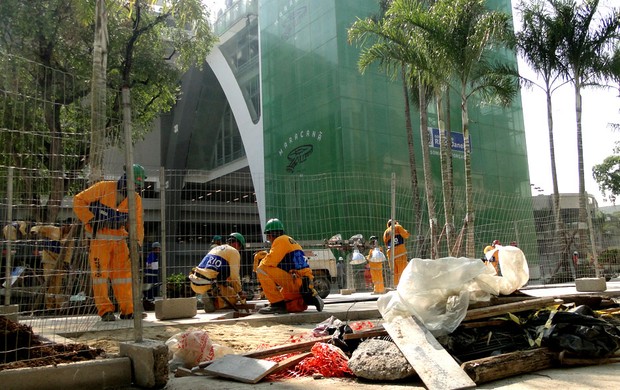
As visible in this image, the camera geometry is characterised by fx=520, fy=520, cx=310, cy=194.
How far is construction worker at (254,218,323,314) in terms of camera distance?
7602 millimetres

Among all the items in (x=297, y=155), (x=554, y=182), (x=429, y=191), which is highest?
(x=297, y=155)

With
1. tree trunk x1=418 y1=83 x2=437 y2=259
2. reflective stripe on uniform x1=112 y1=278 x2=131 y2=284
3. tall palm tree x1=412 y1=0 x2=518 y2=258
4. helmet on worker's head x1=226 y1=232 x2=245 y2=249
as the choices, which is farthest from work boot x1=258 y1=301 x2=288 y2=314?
tree trunk x1=418 y1=83 x2=437 y2=259

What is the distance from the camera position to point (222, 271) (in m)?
7.90

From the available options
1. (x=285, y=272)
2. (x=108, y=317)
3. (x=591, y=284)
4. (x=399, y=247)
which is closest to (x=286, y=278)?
(x=285, y=272)

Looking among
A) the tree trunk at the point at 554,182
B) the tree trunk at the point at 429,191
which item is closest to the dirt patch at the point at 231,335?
the tree trunk at the point at 429,191

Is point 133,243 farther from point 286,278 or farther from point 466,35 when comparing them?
point 466,35

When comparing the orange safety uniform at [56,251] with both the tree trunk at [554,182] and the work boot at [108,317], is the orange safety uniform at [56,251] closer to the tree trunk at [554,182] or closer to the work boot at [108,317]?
the work boot at [108,317]

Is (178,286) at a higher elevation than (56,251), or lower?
lower

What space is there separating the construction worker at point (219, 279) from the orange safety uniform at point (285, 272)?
1.63 feet

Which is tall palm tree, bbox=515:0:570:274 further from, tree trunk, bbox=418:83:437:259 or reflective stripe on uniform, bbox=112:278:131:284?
reflective stripe on uniform, bbox=112:278:131:284

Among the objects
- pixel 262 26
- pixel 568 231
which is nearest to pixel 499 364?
pixel 568 231

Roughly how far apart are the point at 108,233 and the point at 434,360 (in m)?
3.79

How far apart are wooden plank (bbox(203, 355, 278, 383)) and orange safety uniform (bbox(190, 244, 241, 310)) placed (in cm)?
366

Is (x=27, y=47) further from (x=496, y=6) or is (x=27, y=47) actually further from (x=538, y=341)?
(x=496, y=6)
